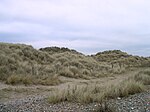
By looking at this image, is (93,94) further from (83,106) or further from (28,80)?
(28,80)

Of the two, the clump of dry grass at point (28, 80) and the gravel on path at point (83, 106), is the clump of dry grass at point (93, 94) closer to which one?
the gravel on path at point (83, 106)

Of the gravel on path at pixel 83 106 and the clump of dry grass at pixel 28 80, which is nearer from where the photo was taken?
the gravel on path at pixel 83 106

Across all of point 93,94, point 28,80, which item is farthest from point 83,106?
point 28,80

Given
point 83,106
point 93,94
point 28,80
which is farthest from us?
point 28,80

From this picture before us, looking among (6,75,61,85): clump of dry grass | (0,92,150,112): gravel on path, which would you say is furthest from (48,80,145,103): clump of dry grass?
(6,75,61,85): clump of dry grass

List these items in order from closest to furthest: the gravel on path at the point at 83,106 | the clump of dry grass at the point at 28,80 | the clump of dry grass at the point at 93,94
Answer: the gravel on path at the point at 83,106, the clump of dry grass at the point at 93,94, the clump of dry grass at the point at 28,80

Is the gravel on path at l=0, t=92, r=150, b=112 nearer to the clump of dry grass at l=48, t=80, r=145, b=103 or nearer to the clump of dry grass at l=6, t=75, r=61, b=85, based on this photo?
the clump of dry grass at l=48, t=80, r=145, b=103

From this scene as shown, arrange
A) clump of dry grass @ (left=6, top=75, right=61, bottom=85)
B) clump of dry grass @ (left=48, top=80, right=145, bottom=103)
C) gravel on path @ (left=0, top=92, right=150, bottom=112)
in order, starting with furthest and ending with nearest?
clump of dry grass @ (left=6, top=75, right=61, bottom=85) → clump of dry grass @ (left=48, top=80, right=145, bottom=103) → gravel on path @ (left=0, top=92, right=150, bottom=112)

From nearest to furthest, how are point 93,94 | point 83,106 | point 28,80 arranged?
point 83,106 → point 93,94 → point 28,80

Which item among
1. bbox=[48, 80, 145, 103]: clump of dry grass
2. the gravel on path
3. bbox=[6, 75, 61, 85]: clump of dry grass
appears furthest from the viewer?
bbox=[6, 75, 61, 85]: clump of dry grass

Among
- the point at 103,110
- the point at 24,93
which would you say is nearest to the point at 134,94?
the point at 103,110

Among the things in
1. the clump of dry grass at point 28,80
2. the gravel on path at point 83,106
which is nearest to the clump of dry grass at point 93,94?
the gravel on path at point 83,106

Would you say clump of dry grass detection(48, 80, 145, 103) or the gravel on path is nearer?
the gravel on path

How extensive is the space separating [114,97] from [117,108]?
2.09 metres
